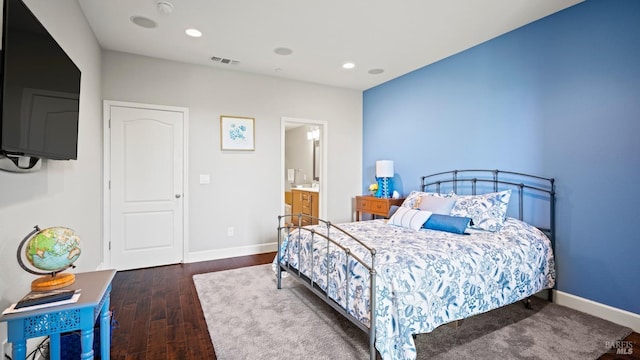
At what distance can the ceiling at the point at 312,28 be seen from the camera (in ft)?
8.98

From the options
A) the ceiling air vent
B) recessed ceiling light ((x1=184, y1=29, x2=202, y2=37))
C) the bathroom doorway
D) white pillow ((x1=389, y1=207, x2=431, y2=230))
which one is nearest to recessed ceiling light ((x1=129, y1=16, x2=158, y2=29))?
recessed ceiling light ((x1=184, y1=29, x2=202, y2=37))

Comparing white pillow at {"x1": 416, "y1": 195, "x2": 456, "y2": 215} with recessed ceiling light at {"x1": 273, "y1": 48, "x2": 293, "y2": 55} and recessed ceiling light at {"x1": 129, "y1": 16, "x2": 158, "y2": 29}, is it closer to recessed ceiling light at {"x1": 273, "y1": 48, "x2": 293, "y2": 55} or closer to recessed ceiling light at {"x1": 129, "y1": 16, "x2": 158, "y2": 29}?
recessed ceiling light at {"x1": 273, "y1": 48, "x2": 293, "y2": 55}

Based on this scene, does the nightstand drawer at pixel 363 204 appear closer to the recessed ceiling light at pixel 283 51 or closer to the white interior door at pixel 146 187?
the recessed ceiling light at pixel 283 51

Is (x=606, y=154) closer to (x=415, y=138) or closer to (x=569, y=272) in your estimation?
(x=569, y=272)

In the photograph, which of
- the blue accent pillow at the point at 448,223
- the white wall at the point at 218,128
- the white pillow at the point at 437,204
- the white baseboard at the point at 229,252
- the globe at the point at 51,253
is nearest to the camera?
the globe at the point at 51,253

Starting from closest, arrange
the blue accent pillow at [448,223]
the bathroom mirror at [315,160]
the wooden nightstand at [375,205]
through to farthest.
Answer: the blue accent pillow at [448,223] < the wooden nightstand at [375,205] < the bathroom mirror at [315,160]

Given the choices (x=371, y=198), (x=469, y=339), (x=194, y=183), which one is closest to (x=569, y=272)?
(x=469, y=339)

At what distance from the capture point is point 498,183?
3.41 metres

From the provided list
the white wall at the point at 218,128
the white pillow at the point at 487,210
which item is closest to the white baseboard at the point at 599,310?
the white pillow at the point at 487,210

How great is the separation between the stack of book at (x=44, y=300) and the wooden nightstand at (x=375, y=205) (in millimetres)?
3697

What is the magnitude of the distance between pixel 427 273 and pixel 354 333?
0.76m

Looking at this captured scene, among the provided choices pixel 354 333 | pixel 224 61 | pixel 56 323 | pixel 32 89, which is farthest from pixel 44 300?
pixel 224 61

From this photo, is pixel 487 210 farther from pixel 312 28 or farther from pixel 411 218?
pixel 312 28

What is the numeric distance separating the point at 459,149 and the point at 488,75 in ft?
2.94
